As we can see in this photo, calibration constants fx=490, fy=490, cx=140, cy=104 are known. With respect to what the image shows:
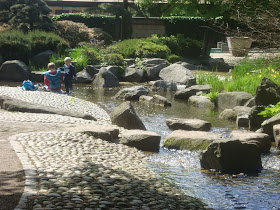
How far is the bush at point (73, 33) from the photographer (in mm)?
26734

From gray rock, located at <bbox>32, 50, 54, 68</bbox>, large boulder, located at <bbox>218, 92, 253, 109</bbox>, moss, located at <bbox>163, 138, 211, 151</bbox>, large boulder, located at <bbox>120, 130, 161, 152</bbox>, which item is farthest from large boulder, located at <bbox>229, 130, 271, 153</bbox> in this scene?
gray rock, located at <bbox>32, 50, 54, 68</bbox>

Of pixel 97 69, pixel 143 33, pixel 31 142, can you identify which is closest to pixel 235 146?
pixel 31 142

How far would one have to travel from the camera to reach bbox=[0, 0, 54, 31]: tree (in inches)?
994

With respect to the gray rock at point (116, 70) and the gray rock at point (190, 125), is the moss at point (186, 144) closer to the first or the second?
the gray rock at point (190, 125)

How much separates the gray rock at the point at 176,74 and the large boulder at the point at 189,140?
989 cm

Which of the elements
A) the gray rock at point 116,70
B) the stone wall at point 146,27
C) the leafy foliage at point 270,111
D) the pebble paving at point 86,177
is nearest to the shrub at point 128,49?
the gray rock at point 116,70

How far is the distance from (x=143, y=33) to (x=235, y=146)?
27798mm

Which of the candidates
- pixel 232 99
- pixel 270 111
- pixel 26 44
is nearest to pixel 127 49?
pixel 26 44

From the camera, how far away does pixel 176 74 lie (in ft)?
67.9

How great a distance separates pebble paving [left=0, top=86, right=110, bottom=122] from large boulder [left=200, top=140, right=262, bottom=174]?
4.31 meters

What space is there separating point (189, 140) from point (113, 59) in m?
12.9

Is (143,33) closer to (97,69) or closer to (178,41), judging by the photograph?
(178,41)

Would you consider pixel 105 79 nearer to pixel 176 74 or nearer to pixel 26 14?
pixel 176 74

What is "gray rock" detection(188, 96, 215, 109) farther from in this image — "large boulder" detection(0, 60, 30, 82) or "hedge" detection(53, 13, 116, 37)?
"hedge" detection(53, 13, 116, 37)
